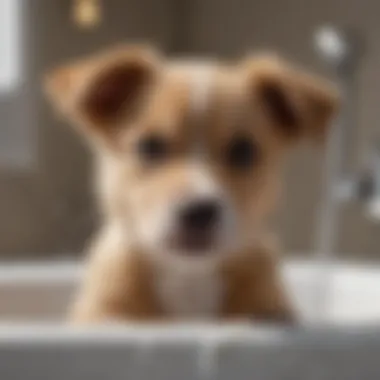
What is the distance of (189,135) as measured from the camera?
96cm

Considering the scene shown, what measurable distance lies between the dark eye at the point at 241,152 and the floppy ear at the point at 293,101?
54 mm

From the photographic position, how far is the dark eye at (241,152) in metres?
0.98

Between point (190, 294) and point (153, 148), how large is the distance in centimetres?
18

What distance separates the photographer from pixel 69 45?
1.87 metres

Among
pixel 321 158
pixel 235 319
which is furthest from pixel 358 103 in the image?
pixel 235 319

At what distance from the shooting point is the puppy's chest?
1028 mm

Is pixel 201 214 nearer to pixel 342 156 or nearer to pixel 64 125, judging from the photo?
pixel 342 156

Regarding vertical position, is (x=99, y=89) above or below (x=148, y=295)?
above

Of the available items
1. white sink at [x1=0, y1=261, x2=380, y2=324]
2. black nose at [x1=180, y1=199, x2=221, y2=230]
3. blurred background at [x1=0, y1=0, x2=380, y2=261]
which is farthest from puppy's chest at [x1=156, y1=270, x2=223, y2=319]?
blurred background at [x1=0, y1=0, x2=380, y2=261]

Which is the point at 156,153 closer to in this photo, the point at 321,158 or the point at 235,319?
the point at 235,319

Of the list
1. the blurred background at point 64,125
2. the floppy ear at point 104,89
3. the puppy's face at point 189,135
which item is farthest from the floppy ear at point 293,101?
the blurred background at point 64,125

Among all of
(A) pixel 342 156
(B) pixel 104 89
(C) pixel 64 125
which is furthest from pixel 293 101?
(C) pixel 64 125

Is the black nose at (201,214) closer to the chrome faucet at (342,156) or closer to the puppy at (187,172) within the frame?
the puppy at (187,172)

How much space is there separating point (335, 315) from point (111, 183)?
1.92 ft
